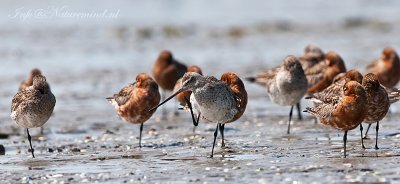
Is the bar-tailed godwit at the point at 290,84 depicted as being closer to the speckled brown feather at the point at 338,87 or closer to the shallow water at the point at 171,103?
the shallow water at the point at 171,103

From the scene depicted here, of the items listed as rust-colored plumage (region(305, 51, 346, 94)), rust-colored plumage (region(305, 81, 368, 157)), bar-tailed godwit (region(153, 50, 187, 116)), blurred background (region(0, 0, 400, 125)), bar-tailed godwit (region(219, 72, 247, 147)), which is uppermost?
blurred background (region(0, 0, 400, 125))

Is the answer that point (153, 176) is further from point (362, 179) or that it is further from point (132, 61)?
point (132, 61)

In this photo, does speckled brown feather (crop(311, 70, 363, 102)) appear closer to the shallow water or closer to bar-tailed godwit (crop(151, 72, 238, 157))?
the shallow water

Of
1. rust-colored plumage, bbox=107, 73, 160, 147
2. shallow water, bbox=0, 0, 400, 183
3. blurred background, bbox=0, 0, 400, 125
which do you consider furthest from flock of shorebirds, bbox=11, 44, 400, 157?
blurred background, bbox=0, 0, 400, 125

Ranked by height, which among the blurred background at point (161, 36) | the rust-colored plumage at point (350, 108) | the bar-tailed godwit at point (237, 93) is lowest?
the rust-colored plumage at point (350, 108)

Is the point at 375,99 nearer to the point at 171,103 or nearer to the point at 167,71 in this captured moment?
the point at 167,71

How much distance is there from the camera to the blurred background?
23547 millimetres

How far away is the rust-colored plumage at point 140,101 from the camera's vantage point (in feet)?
46.5

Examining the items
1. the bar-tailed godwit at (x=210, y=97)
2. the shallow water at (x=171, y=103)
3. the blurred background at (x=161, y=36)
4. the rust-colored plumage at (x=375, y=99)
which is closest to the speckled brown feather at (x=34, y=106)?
the shallow water at (x=171, y=103)

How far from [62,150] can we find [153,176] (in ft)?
10.7

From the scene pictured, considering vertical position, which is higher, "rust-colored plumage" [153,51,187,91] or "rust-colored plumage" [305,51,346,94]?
"rust-colored plumage" [153,51,187,91]

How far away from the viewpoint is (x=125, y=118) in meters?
14.5

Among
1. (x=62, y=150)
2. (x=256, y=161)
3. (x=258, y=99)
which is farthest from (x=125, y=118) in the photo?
(x=258, y=99)

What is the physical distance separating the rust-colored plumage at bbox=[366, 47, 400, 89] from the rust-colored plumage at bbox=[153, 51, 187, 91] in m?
4.21
